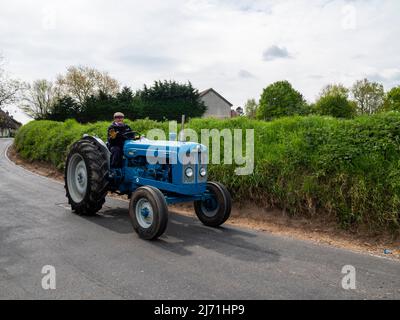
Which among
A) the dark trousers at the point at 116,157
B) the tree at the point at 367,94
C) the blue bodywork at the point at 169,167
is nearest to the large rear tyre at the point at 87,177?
the dark trousers at the point at 116,157

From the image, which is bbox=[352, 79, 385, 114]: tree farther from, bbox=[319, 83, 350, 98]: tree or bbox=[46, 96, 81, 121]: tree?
bbox=[46, 96, 81, 121]: tree

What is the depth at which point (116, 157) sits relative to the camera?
7.32 metres

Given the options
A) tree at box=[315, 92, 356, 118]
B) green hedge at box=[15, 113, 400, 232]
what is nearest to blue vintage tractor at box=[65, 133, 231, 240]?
green hedge at box=[15, 113, 400, 232]

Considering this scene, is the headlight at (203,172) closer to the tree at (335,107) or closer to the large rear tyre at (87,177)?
the large rear tyre at (87,177)

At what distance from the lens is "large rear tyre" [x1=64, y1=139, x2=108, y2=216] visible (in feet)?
23.0

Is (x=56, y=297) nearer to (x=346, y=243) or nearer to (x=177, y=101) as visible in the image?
(x=346, y=243)

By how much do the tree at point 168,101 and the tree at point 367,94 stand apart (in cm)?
2587

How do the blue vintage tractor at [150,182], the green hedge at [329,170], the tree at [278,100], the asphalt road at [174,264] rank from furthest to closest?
the tree at [278,100]
the green hedge at [329,170]
the blue vintage tractor at [150,182]
the asphalt road at [174,264]

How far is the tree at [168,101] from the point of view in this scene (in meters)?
39.4

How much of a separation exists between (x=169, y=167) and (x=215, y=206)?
1.15 m

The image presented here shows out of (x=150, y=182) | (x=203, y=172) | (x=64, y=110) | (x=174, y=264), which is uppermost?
(x=64, y=110)

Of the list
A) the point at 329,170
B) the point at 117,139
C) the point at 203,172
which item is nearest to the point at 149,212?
the point at 203,172

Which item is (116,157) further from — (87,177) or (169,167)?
(169,167)
